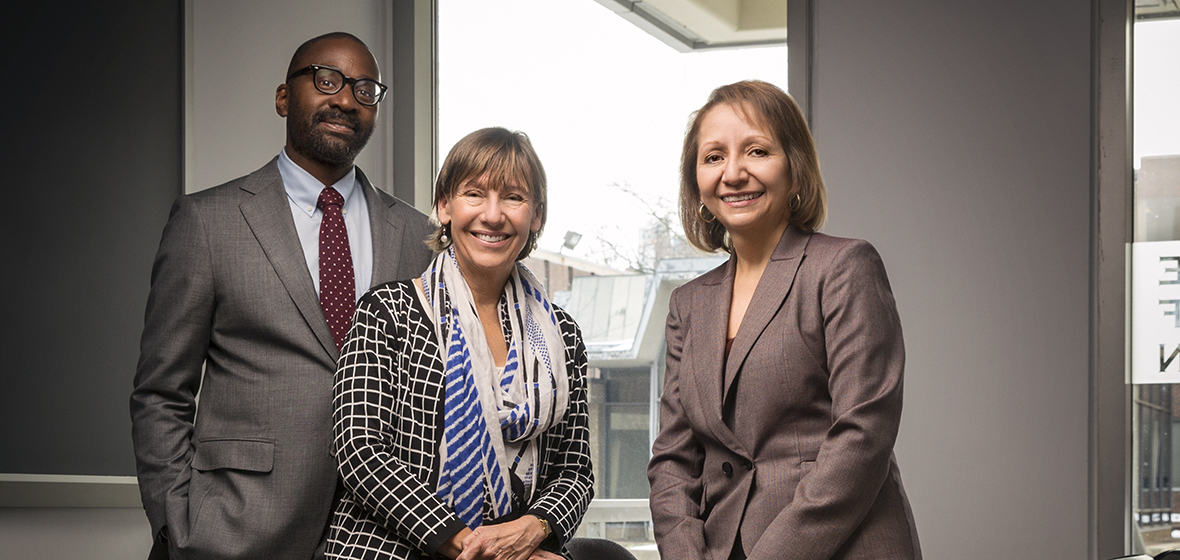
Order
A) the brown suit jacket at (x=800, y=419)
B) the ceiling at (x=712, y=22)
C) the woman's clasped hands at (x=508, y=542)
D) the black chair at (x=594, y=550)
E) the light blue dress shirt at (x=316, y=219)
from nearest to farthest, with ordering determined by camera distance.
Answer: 1. the brown suit jacket at (x=800, y=419)
2. the woman's clasped hands at (x=508, y=542)
3. the black chair at (x=594, y=550)
4. the light blue dress shirt at (x=316, y=219)
5. the ceiling at (x=712, y=22)

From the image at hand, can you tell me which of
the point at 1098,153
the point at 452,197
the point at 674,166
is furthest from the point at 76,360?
the point at 1098,153

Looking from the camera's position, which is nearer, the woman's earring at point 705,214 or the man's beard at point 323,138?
the woman's earring at point 705,214

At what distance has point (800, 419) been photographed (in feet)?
5.66

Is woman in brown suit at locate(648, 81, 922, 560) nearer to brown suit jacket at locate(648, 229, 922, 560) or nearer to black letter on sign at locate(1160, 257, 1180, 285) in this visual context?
brown suit jacket at locate(648, 229, 922, 560)

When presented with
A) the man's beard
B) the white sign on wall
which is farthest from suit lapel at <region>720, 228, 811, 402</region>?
the white sign on wall

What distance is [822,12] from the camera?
3031 millimetres

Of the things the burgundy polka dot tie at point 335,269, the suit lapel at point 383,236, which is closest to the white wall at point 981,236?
the suit lapel at point 383,236

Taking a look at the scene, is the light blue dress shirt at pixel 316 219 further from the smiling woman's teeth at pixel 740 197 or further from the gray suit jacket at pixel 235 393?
the smiling woman's teeth at pixel 740 197

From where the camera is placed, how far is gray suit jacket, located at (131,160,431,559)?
6.58 ft

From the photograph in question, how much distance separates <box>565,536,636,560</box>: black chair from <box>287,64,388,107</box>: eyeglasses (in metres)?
1.14

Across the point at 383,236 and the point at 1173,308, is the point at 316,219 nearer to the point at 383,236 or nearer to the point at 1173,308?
the point at 383,236

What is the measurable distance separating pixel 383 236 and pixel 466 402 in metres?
0.59

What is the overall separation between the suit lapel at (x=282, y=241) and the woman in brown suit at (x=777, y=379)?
78 centimetres

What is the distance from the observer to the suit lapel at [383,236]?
220cm
